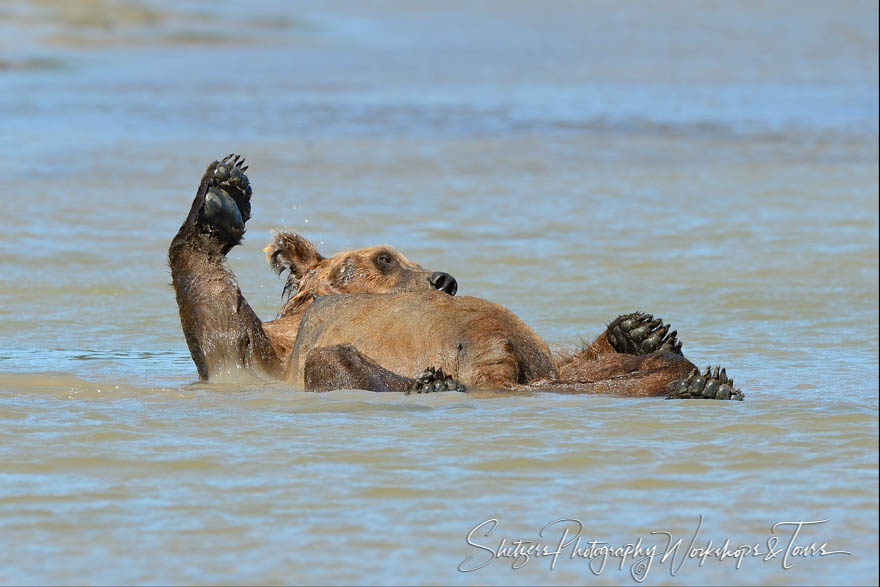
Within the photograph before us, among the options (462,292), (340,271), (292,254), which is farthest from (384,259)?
(462,292)

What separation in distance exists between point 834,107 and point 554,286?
40.1 ft

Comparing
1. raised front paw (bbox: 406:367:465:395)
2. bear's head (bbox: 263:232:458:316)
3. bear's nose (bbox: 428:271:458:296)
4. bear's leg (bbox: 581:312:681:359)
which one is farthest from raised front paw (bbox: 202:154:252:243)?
bear's leg (bbox: 581:312:681:359)

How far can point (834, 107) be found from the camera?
21.4 meters

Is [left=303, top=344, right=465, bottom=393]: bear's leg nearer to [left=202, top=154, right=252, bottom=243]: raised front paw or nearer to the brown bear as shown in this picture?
the brown bear

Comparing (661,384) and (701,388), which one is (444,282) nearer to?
(661,384)

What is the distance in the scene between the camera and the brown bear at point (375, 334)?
6.45 metres

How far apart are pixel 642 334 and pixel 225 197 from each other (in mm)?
2056

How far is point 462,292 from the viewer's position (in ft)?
33.7

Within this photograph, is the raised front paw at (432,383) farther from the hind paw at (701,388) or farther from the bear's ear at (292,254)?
the bear's ear at (292,254)

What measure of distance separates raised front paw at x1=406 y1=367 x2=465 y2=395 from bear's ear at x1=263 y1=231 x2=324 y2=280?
2.17m

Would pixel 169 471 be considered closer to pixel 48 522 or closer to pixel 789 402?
pixel 48 522

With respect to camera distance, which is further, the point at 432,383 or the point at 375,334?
the point at 375,334

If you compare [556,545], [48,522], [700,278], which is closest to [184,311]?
[48,522]

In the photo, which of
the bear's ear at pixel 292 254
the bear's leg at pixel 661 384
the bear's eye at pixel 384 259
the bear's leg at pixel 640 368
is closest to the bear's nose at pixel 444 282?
the bear's eye at pixel 384 259
